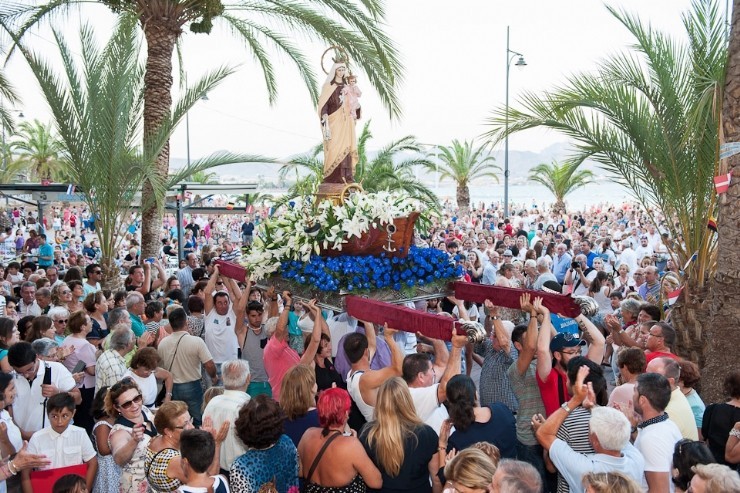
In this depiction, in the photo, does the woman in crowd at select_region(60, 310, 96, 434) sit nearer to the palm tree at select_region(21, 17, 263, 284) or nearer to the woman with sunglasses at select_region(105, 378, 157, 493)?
the woman with sunglasses at select_region(105, 378, 157, 493)

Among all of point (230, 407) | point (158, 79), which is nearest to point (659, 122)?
point (230, 407)

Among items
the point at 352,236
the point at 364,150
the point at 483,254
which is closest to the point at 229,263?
the point at 352,236

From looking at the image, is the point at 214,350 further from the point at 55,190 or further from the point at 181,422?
the point at 55,190

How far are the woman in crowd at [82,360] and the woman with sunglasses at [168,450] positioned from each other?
9.14 ft

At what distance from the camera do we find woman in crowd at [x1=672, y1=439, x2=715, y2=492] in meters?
4.42

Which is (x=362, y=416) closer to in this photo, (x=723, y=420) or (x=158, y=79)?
(x=723, y=420)

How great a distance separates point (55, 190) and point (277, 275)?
10959 mm

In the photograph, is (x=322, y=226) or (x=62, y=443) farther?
(x=322, y=226)

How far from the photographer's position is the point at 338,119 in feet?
27.5

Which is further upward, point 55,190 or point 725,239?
point 55,190

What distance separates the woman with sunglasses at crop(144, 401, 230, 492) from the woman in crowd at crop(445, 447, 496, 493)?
1.60 metres

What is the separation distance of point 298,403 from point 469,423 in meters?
1.30

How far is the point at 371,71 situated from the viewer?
13586 millimetres

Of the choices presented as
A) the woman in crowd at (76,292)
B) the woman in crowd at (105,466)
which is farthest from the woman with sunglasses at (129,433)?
the woman in crowd at (76,292)
